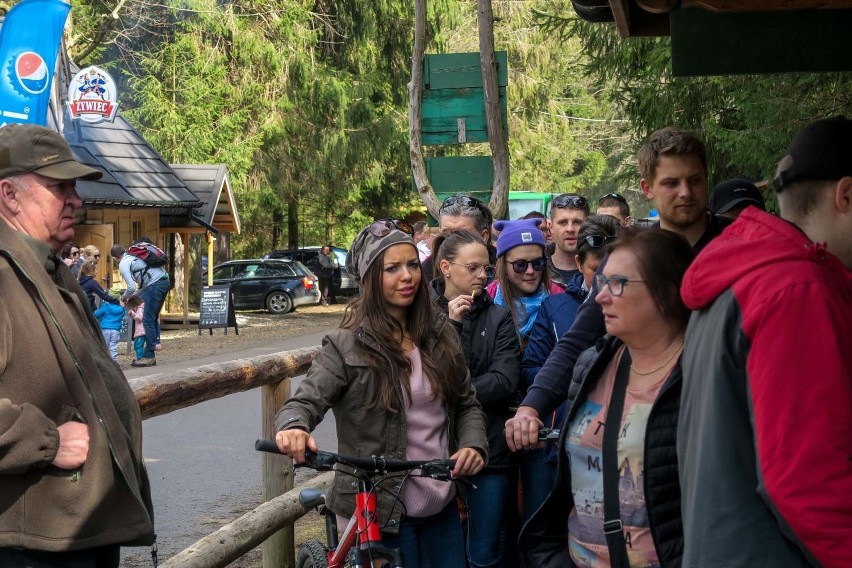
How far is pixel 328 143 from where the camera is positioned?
3291 cm

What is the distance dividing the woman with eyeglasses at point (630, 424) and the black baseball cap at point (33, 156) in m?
1.67

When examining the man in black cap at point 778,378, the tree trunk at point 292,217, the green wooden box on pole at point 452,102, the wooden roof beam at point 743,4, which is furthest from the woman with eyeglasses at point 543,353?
the tree trunk at point 292,217

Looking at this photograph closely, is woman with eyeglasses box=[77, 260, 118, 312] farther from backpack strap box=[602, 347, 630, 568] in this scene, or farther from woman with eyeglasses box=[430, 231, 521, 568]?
backpack strap box=[602, 347, 630, 568]

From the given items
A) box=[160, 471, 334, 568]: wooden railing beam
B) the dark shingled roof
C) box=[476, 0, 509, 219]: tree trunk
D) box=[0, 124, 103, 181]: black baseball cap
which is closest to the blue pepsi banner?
box=[476, 0, 509, 219]: tree trunk

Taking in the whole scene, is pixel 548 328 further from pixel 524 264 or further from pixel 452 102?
pixel 452 102

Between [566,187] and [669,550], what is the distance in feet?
155

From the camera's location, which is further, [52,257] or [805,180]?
[52,257]

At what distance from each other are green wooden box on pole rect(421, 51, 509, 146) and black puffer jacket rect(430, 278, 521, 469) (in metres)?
4.69

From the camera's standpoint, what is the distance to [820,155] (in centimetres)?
246

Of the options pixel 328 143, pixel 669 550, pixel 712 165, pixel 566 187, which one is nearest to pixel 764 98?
pixel 712 165

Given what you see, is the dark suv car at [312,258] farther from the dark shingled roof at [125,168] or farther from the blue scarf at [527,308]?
the blue scarf at [527,308]

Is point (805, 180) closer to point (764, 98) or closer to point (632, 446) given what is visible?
point (632, 446)

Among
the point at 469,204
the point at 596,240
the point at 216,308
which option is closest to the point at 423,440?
the point at 596,240

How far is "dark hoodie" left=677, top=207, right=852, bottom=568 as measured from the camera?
2203mm
